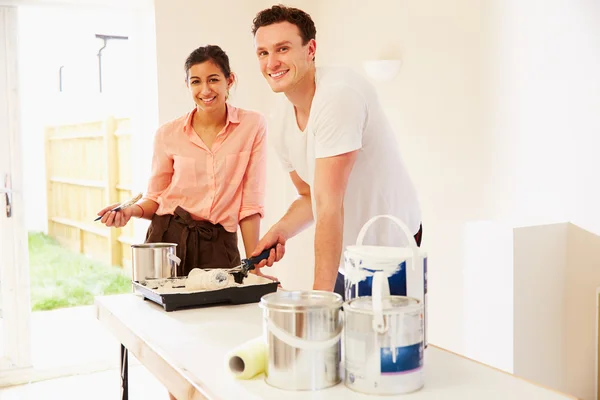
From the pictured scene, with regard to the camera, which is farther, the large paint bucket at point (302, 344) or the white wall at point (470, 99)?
the white wall at point (470, 99)

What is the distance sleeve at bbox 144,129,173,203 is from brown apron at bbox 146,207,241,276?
6.3 inches

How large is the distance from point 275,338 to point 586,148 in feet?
5.75

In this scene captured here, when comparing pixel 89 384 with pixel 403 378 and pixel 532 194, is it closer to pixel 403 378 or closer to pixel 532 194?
pixel 532 194

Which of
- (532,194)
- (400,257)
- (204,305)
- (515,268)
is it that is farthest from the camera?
(532,194)

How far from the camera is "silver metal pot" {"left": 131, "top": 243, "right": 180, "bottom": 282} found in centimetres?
185

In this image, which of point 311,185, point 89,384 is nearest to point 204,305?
point 311,185

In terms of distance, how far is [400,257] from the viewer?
1175 mm

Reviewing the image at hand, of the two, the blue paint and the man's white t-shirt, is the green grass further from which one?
the blue paint

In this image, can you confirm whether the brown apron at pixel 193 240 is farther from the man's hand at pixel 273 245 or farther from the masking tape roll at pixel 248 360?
the masking tape roll at pixel 248 360

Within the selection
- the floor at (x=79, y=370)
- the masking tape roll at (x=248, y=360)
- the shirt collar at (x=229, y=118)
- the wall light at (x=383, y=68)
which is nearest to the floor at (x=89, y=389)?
the floor at (x=79, y=370)

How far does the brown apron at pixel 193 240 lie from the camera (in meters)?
2.32

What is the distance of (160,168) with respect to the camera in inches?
98.7

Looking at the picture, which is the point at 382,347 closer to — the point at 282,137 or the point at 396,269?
the point at 396,269

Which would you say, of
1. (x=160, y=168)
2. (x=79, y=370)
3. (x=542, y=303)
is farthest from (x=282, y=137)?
(x=79, y=370)
